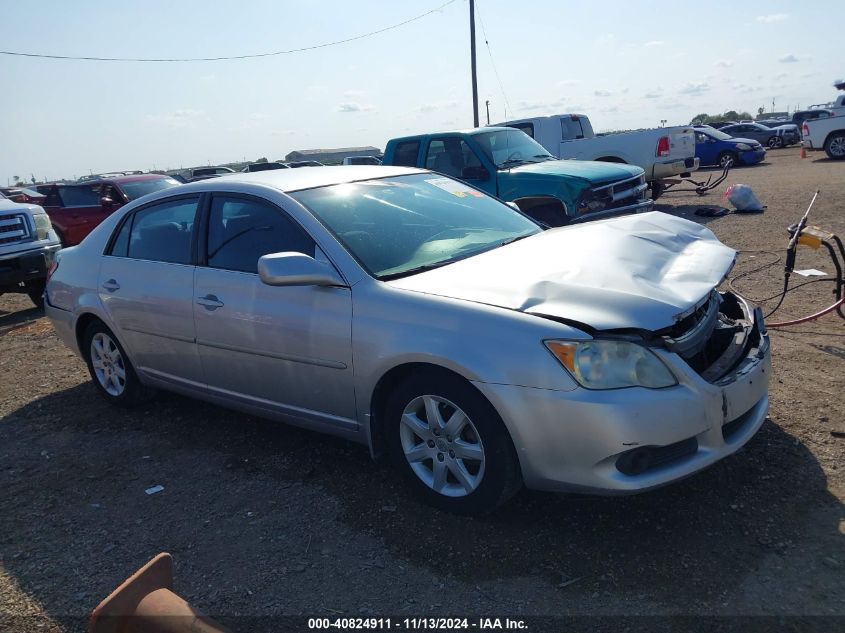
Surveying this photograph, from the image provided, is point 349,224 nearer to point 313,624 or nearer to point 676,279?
point 676,279

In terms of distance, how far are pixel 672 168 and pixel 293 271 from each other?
13.0 meters

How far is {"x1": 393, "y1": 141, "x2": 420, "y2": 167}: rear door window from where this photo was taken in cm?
978

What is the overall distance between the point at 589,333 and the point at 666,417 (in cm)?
46

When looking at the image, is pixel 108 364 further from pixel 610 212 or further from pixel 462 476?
pixel 610 212

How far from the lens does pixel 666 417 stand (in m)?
A: 2.88

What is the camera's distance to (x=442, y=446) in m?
3.31

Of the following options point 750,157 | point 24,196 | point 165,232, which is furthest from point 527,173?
point 750,157

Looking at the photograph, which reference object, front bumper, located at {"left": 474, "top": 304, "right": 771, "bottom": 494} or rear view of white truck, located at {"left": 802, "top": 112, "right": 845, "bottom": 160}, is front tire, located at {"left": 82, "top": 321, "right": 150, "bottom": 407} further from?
rear view of white truck, located at {"left": 802, "top": 112, "right": 845, "bottom": 160}

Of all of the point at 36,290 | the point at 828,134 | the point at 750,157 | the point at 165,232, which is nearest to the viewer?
the point at 165,232

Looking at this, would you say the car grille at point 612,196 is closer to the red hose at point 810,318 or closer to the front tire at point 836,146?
the red hose at point 810,318

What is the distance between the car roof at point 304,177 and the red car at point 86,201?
9.44m

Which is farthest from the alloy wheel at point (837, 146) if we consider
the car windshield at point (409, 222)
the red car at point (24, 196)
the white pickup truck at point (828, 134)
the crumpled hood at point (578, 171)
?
the red car at point (24, 196)

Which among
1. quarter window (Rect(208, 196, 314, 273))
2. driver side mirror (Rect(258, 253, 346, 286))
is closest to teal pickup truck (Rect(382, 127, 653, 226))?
quarter window (Rect(208, 196, 314, 273))

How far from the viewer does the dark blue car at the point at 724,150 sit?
26000mm
